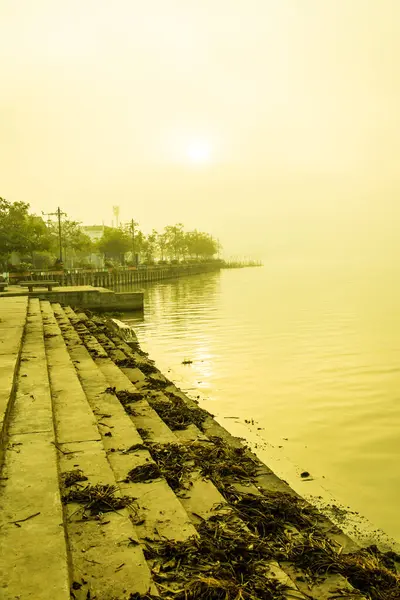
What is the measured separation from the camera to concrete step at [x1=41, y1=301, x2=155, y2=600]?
2.98 meters

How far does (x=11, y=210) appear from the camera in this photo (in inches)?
1593

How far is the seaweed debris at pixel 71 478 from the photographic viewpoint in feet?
13.7

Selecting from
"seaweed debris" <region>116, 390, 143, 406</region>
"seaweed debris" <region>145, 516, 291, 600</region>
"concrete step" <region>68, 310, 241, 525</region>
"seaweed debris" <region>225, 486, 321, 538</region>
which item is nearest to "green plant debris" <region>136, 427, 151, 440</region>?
"concrete step" <region>68, 310, 241, 525</region>

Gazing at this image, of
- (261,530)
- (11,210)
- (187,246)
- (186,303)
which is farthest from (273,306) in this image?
(187,246)

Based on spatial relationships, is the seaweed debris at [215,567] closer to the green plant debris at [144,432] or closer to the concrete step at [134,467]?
the concrete step at [134,467]

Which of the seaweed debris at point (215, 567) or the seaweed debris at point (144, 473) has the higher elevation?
the seaweed debris at point (144, 473)

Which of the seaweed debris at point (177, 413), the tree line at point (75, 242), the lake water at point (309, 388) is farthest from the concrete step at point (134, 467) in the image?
the tree line at point (75, 242)

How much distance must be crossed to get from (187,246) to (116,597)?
138509 mm

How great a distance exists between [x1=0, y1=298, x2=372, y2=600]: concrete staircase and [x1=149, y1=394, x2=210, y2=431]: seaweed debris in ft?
0.67

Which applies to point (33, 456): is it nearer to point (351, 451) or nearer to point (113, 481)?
point (113, 481)

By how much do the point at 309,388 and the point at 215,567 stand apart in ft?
29.6

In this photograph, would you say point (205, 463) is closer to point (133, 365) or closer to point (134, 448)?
point (134, 448)

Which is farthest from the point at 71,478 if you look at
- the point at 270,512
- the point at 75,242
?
the point at 75,242

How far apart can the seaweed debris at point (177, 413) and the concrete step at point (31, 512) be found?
6.20 feet
